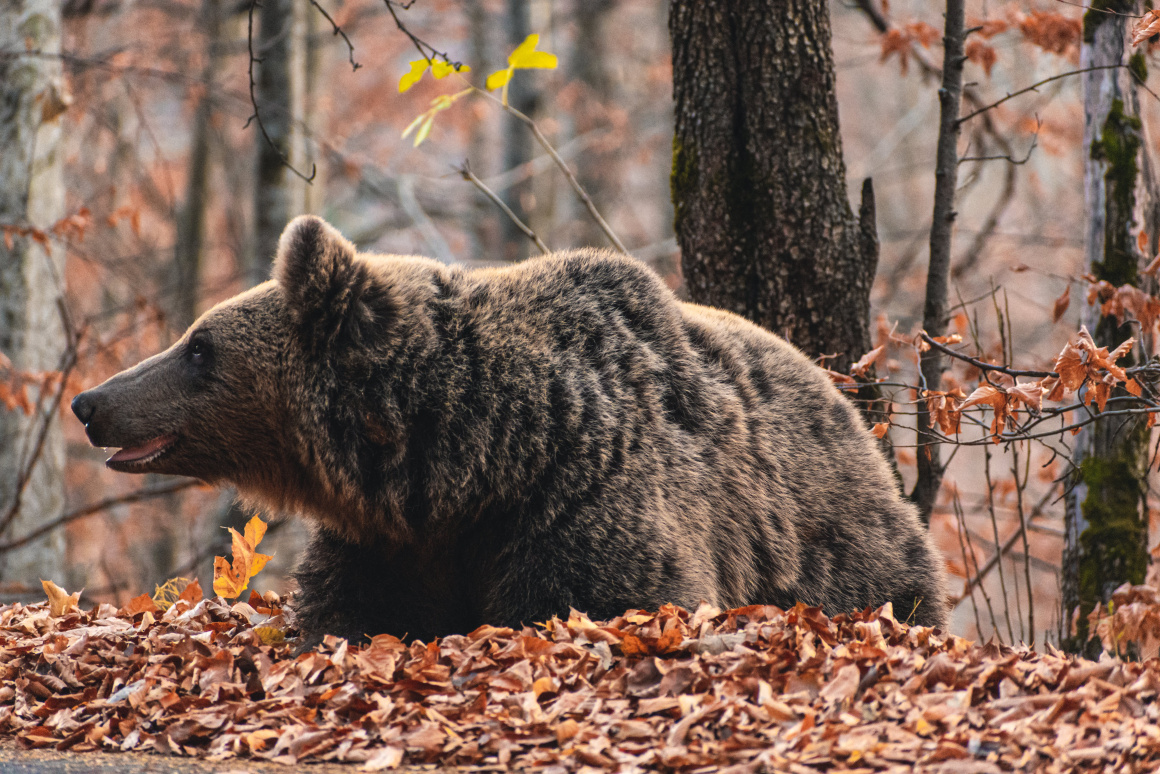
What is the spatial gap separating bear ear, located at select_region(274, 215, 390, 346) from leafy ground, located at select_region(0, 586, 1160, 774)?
115 cm

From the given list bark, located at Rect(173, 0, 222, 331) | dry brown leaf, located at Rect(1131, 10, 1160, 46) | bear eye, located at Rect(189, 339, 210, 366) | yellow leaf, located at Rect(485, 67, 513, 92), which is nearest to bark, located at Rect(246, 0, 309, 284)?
bark, located at Rect(173, 0, 222, 331)

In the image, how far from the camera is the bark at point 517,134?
→ 43.2 feet

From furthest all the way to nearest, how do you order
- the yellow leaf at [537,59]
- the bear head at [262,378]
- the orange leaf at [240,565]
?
the orange leaf at [240,565] < the yellow leaf at [537,59] < the bear head at [262,378]

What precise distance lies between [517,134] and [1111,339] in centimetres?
997

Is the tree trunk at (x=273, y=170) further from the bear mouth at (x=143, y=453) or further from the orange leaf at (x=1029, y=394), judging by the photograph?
the orange leaf at (x=1029, y=394)

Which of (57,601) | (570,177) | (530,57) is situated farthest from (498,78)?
(57,601)

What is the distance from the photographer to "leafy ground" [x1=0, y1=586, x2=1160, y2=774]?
2547 millimetres

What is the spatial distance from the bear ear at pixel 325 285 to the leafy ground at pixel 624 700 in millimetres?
1150

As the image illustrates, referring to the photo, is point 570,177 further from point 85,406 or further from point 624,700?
point 624,700

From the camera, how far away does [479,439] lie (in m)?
3.79

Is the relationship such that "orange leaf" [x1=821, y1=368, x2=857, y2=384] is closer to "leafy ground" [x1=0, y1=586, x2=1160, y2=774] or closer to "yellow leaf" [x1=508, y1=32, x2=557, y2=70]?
"leafy ground" [x1=0, y1=586, x2=1160, y2=774]

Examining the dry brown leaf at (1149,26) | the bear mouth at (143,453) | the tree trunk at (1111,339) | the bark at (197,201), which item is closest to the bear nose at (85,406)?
the bear mouth at (143,453)

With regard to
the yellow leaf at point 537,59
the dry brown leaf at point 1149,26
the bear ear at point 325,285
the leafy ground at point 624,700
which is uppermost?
the yellow leaf at point 537,59

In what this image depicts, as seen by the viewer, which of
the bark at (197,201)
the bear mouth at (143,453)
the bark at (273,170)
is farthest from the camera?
the bark at (197,201)
